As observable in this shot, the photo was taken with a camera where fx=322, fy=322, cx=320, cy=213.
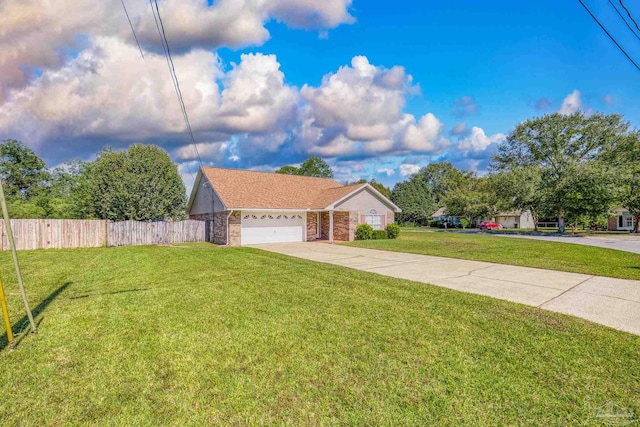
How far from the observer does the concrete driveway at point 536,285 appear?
561 cm

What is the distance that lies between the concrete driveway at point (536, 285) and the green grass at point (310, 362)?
72 centimetres

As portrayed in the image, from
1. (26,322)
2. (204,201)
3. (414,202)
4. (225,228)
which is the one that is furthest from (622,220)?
(26,322)

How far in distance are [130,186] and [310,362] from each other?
2134 centimetres

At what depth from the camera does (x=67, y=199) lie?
1212 inches

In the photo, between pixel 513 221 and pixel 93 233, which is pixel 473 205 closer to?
pixel 513 221

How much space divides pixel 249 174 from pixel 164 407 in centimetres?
2165

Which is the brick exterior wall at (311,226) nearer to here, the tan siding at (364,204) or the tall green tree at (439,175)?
the tan siding at (364,204)

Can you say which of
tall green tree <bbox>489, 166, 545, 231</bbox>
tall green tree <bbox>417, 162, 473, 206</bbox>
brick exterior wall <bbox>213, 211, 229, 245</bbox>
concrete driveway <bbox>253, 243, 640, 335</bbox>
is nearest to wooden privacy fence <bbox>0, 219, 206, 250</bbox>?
brick exterior wall <bbox>213, 211, 229, 245</bbox>

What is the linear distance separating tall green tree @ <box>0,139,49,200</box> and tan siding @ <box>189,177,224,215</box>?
69.0 ft

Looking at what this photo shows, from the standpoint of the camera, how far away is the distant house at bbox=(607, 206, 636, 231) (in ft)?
116

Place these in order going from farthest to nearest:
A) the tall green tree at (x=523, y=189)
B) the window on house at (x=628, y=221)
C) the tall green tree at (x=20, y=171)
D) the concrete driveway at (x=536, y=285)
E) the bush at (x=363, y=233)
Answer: the window on house at (x=628, y=221) → the tall green tree at (x=20, y=171) → the tall green tree at (x=523, y=189) → the bush at (x=363, y=233) → the concrete driveway at (x=536, y=285)

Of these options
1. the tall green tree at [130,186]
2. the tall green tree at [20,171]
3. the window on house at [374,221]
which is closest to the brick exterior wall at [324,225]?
the window on house at [374,221]

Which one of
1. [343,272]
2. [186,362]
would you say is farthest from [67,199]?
[186,362]

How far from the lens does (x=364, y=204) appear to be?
22.6 metres
